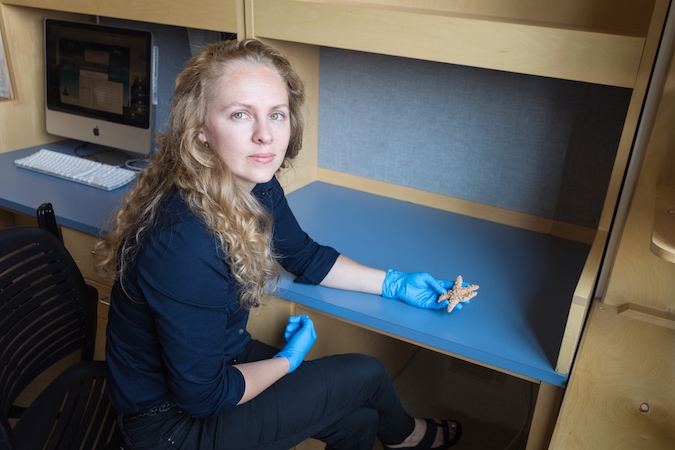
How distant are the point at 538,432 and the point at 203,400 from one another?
0.62 m

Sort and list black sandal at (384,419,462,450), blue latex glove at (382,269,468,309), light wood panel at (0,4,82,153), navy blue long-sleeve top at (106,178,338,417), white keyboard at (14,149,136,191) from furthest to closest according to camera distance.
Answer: light wood panel at (0,4,82,153) < white keyboard at (14,149,136,191) < black sandal at (384,419,462,450) < blue latex glove at (382,269,468,309) < navy blue long-sleeve top at (106,178,338,417)

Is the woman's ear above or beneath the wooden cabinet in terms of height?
beneath

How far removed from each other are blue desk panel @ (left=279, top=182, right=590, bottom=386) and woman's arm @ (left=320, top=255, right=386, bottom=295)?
0.02m

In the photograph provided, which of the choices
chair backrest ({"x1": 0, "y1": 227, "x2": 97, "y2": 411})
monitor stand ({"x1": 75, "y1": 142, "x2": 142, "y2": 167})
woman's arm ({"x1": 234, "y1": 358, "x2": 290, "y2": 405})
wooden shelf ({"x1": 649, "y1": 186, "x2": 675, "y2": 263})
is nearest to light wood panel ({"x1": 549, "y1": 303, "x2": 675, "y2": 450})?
wooden shelf ({"x1": 649, "y1": 186, "x2": 675, "y2": 263})

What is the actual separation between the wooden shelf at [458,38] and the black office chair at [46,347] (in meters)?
0.70

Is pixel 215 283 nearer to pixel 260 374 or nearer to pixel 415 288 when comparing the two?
pixel 260 374

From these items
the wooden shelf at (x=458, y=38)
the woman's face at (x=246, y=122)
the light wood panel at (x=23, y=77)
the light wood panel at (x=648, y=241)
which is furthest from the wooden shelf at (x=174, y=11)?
the light wood panel at (x=648, y=241)

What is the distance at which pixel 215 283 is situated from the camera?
3.38ft

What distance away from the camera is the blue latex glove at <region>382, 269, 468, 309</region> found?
121 centimetres

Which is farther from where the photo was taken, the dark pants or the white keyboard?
the white keyboard

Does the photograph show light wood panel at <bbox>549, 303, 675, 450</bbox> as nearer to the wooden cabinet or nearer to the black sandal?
the wooden cabinet

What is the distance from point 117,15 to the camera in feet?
5.40

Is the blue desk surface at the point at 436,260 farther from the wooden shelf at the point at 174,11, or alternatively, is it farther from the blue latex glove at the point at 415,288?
the wooden shelf at the point at 174,11

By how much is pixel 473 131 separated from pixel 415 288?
0.56m
